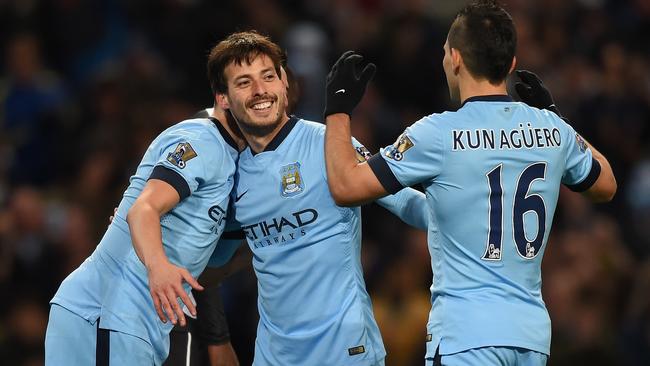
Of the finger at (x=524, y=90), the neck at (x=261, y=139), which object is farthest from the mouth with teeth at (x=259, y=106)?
the finger at (x=524, y=90)

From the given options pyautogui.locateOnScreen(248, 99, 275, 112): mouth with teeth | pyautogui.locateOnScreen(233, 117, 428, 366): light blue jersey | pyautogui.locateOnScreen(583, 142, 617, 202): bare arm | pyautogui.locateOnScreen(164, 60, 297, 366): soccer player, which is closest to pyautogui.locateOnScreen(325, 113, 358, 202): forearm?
pyautogui.locateOnScreen(233, 117, 428, 366): light blue jersey

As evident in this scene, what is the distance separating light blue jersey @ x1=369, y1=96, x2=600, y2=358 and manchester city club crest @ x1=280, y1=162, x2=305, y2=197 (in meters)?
0.49

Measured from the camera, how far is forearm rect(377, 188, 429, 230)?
5188mm

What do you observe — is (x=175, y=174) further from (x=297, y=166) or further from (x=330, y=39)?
(x=330, y=39)

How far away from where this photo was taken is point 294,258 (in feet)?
16.2

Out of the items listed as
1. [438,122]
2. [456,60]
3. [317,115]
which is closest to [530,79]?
[456,60]

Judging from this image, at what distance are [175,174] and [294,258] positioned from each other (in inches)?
24.2

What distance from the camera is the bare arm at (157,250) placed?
4359 mm

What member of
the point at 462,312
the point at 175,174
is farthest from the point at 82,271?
the point at 462,312

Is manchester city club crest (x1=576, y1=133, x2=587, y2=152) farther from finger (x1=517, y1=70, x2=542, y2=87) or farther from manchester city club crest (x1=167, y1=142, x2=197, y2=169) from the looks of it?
manchester city club crest (x1=167, y1=142, x2=197, y2=169)

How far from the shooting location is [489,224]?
4.47 meters

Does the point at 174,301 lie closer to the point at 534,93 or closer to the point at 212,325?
the point at 212,325

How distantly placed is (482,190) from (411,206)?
0.79 metres

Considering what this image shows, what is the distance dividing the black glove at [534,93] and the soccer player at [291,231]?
695mm
